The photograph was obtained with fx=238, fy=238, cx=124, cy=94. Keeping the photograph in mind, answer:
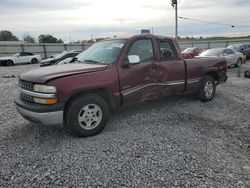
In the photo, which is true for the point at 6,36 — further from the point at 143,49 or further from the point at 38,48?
the point at 143,49

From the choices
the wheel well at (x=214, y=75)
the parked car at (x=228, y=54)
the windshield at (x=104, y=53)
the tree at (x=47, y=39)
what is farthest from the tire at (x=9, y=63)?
the tree at (x=47, y=39)

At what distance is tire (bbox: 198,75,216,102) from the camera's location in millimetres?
6663

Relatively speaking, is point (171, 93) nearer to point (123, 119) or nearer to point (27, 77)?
point (123, 119)

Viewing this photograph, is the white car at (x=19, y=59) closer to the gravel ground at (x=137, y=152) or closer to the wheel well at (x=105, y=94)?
the gravel ground at (x=137, y=152)

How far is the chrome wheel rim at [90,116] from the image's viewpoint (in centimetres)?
423

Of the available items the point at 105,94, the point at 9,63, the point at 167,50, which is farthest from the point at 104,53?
the point at 9,63

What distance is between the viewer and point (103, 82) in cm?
434

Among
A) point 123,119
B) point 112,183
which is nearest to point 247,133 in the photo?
point 123,119

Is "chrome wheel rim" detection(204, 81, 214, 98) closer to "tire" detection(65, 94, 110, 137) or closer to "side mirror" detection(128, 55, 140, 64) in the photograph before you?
"side mirror" detection(128, 55, 140, 64)

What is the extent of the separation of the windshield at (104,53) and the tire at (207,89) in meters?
2.92

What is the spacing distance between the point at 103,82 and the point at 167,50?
6.96 feet

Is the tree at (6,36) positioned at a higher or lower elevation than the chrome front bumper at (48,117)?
higher

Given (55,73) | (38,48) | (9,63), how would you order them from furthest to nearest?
(38,48), (9,63), (55,73)

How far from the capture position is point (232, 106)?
6438 millimetres
